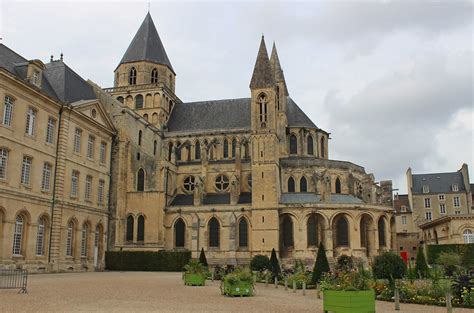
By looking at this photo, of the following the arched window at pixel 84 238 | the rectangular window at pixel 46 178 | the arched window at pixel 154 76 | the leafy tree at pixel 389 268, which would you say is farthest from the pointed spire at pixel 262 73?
the leafy tree at pixel 389 268

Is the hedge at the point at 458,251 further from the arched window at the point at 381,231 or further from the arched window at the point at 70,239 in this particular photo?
the arched window at the point at 70,239

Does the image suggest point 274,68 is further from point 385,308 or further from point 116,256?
point 385,308

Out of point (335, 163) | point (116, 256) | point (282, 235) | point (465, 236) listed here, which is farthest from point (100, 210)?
point (465, 236)

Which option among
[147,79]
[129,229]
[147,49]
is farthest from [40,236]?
[147,49]

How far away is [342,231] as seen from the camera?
123 ft

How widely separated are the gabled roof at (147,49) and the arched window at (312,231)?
2451cm

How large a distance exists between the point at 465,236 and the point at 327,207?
1515 cm

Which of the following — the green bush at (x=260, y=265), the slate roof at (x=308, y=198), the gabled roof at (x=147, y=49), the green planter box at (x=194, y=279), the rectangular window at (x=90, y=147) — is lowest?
the green planter box at (x=194, y=279)

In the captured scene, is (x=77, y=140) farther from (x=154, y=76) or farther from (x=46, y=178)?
(x=154, y=76)

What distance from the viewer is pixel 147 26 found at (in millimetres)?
52875

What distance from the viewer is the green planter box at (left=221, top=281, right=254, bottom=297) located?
15.5 m

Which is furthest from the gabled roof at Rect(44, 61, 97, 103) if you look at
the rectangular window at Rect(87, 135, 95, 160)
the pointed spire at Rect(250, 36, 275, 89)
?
the pointed spire at Rect(250, 36, 275, 89)

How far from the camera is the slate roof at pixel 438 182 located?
61.7 metres

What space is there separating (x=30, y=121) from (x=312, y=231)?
22253 mm
